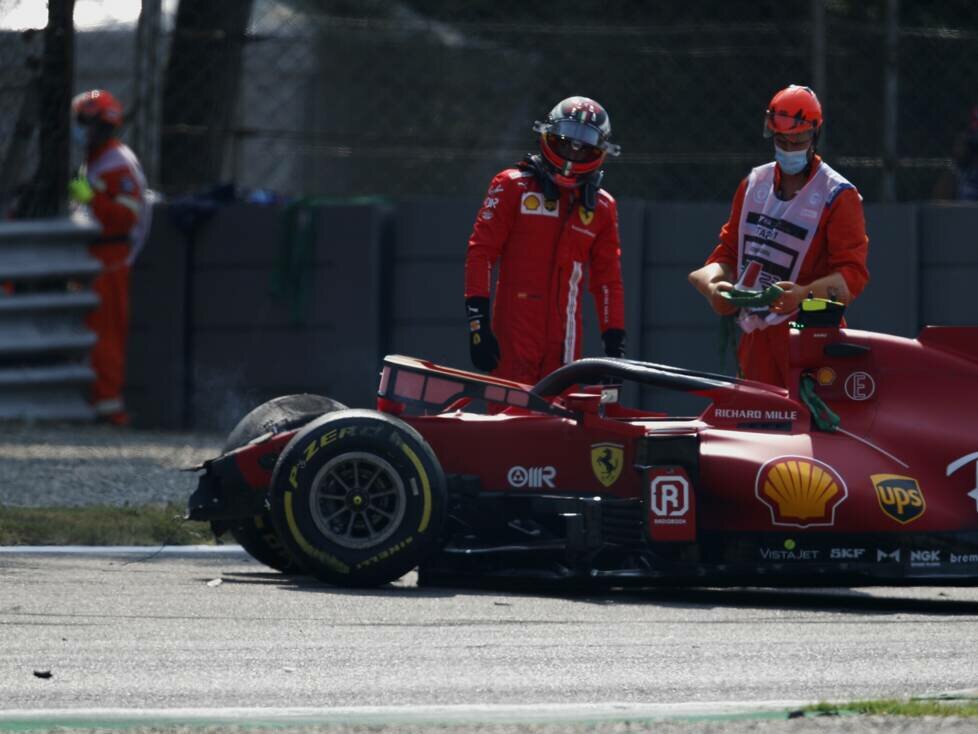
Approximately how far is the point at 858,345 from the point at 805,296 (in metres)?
0.67

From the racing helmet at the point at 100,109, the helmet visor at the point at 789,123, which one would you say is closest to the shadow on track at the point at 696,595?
the helmet visor at the point at 789,123

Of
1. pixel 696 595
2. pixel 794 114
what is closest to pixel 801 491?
pixel 696 595

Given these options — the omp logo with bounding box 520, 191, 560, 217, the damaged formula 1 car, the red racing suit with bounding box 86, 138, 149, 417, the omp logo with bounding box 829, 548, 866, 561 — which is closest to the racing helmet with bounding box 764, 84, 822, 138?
the damaged formula 1 car

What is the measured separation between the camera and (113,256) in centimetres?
1262

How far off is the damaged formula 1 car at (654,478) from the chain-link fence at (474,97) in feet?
16.7

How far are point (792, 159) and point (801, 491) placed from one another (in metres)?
1.70

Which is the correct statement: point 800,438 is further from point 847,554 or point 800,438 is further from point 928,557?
point 928,557

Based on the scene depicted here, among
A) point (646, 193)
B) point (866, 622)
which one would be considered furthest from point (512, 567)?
Answer: point (646, 193)

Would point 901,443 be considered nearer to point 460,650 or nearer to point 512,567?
point 512,567

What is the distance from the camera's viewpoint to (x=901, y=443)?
661cm

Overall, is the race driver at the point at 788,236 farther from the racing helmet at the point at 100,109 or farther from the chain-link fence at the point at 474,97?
the racing helmet at the point at 100,109

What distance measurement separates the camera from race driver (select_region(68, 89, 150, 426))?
12508mm

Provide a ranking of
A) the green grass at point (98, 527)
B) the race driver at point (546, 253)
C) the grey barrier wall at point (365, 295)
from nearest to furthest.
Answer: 1. the green grass at point (98, 527)
2. the race driver at point (546, 253)
3. the grey barrier wall at point (365, 295)

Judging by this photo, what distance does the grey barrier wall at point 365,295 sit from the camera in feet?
37.8
